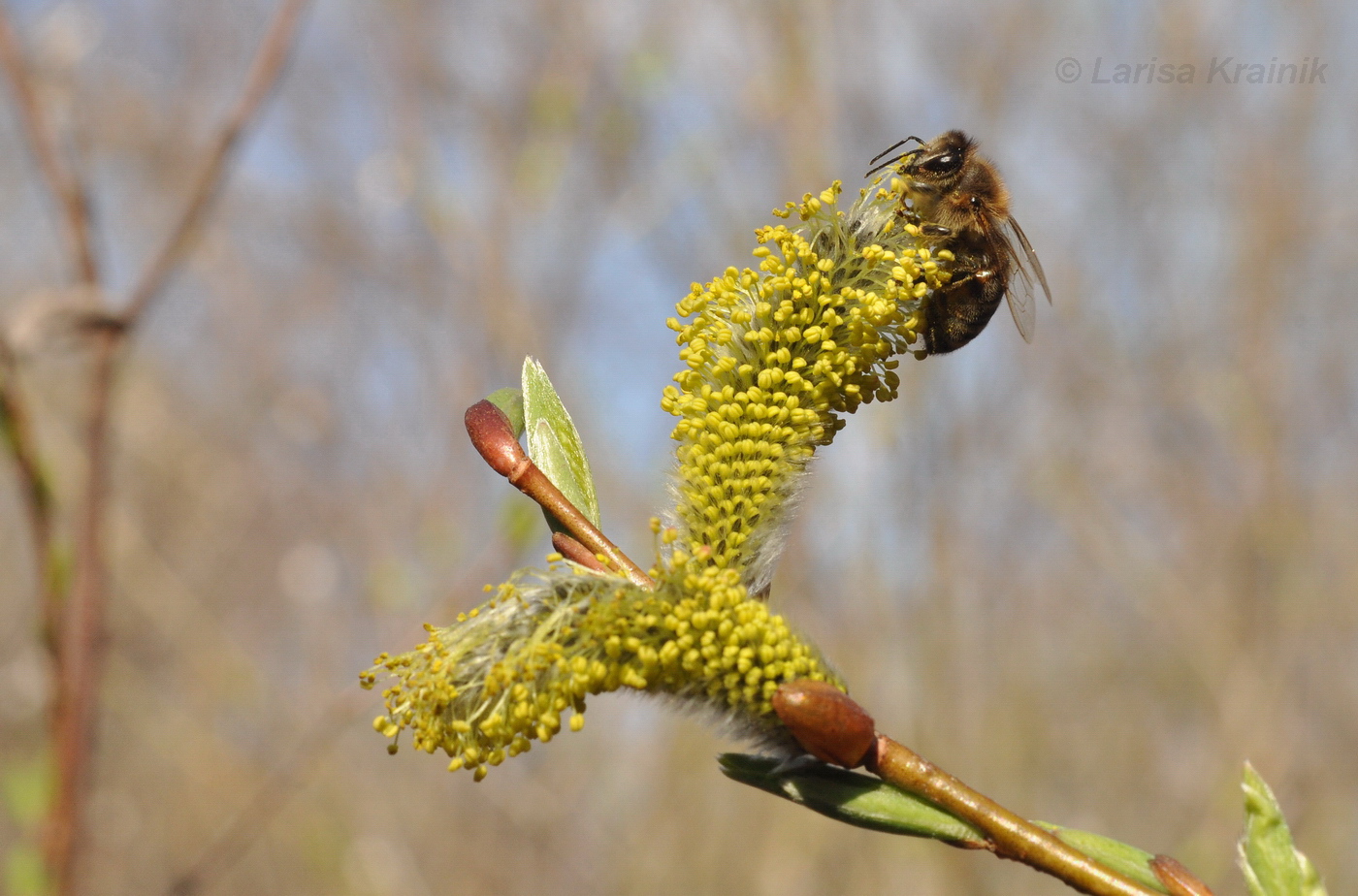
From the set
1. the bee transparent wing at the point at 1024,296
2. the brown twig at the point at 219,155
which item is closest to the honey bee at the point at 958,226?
the bee transparent wing at the point at 1024,296

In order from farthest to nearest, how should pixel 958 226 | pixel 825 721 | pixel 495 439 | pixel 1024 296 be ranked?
pixel 1024 296, pixel 958 226, pixel 495 439, pixel 825 721

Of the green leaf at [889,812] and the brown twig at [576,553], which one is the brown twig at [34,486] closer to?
the brown twig at [576,553]

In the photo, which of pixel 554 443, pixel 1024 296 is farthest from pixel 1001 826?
pixel 1024 296

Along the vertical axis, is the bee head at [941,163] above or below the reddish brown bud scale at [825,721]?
above

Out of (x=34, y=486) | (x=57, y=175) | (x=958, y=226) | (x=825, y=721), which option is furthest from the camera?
(x=57, y=175)

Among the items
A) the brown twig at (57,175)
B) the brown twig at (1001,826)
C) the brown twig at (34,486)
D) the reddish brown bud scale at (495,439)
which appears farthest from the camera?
the brown twig at (57,175)

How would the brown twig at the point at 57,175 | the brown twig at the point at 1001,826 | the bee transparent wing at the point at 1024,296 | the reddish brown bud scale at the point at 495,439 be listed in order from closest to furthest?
the brown twig at the point at 1001,826, the reddish brown bud scale at the point at 495,439, the bee transparent wing at the point at 1024,296, the brown twig at the point at 57,175

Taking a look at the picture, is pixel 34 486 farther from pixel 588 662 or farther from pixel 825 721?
pixel 825 721
